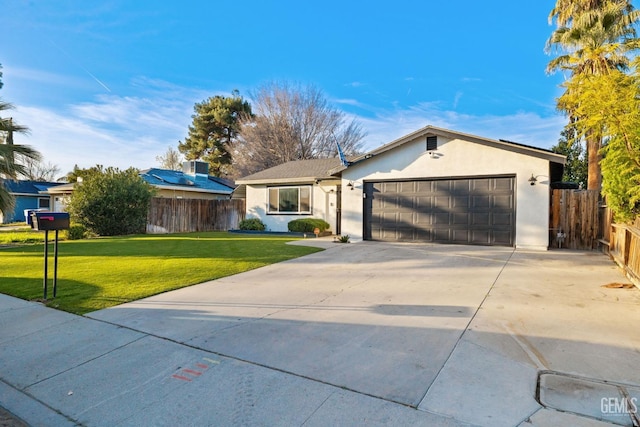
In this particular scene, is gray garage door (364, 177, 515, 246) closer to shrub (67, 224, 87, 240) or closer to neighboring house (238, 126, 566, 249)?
neighboring house (238, 126, 566, 249)

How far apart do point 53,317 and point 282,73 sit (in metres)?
28.1

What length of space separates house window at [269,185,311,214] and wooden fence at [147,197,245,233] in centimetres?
459

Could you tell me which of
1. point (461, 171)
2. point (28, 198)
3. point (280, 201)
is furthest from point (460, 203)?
point (28, 198)

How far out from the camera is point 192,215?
1980 centimetres

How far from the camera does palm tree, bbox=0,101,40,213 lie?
37.7ft

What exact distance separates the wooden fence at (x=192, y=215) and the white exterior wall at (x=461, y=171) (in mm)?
9865

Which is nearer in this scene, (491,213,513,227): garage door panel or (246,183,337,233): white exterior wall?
(491,213,513,227): garage door panel

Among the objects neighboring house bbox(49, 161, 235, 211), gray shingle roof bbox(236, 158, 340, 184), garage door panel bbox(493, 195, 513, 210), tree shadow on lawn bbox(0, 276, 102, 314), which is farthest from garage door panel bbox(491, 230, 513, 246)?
neighboring house bbox(49, 161, 235, 211)

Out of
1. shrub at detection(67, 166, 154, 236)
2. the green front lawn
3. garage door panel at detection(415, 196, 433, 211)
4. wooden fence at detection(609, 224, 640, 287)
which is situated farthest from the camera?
shrub at detection(67, 166, 154, 236)

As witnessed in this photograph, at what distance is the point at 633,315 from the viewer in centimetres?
450

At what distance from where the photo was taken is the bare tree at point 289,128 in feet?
99.5

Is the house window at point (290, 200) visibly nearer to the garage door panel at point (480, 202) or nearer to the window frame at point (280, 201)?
the window frame at point (280, 201)

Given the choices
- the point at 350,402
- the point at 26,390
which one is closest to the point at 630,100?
the point at 350,402

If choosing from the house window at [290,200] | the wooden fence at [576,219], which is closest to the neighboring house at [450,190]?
the wooden fence at [576,219]
